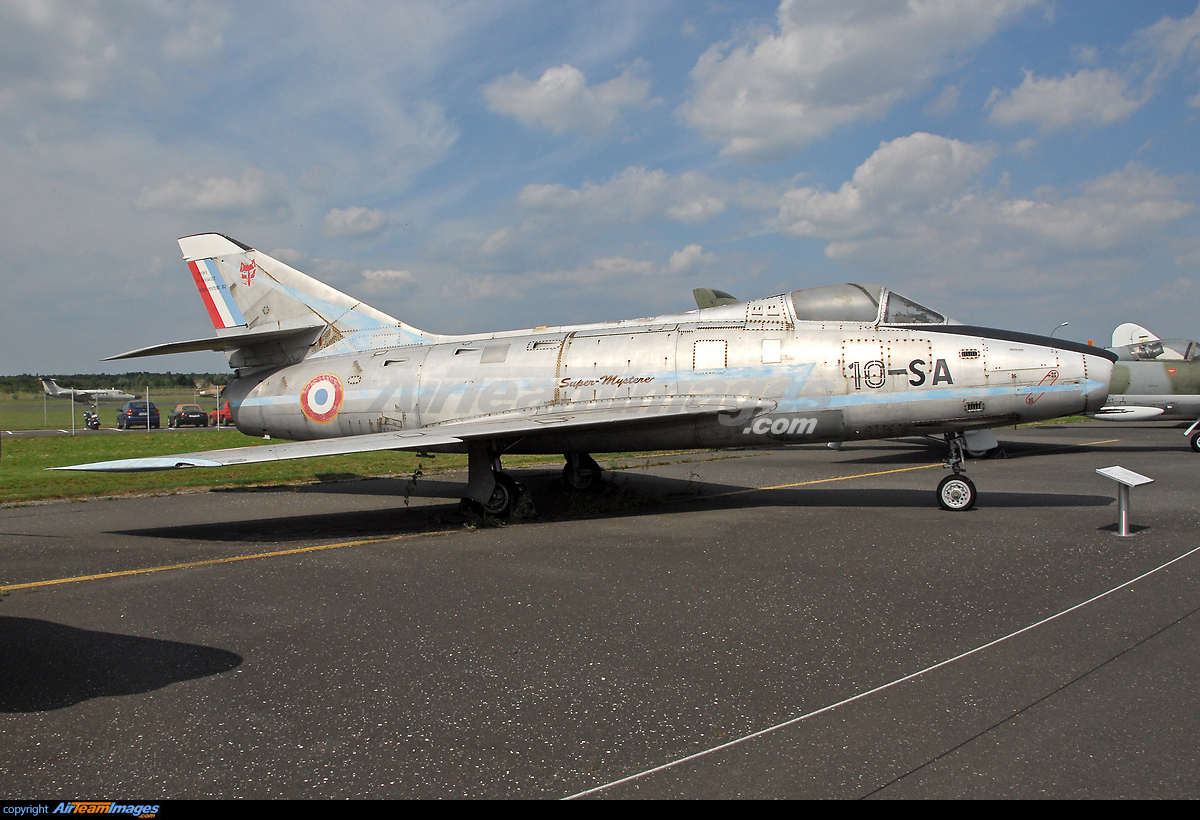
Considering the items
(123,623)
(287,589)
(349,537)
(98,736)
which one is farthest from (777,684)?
(349,537)

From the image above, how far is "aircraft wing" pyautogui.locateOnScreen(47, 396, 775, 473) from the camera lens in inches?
332

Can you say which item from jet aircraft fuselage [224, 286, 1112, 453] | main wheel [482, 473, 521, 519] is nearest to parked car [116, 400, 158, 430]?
jet aircraft fuselage [224, 286, 1112, 453]

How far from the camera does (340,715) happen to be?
3709 mm

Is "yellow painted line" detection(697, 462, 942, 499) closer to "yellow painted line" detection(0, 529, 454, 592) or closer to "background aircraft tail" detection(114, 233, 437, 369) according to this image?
"yellow painted line" detection(0, 529, 454, 592)

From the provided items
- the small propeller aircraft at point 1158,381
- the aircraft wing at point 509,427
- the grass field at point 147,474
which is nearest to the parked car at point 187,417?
the grass field at point 147,474

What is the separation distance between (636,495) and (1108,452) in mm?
13347

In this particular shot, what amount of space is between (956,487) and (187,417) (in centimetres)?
4309

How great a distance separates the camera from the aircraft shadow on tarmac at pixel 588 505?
9.02m

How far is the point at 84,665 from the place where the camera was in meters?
4.47

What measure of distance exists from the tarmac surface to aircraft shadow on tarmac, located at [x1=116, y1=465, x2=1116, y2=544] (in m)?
0.20

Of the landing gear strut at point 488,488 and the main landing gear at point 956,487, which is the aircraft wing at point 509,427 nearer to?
the landing gear strut at point 488,488

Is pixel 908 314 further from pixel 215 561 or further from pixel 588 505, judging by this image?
pixel 215 561

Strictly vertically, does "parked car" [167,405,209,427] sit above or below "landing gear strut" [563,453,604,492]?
above

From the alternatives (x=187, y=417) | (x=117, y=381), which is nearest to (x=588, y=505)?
(x=187, y=417)
